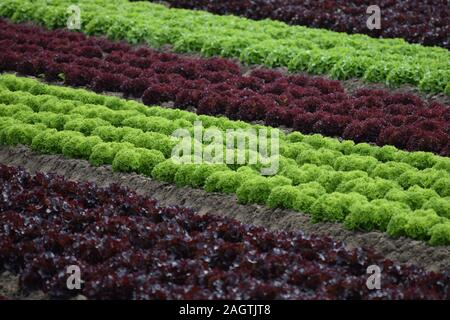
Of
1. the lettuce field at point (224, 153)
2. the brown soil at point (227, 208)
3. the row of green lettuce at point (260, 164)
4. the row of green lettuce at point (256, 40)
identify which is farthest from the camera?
the row of green lettuce at point (256, 40)

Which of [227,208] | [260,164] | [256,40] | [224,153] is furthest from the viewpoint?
[256,40]

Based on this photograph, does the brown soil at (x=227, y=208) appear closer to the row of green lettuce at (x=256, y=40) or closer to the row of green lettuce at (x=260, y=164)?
the row of green lettuce at (x=260, y=164)

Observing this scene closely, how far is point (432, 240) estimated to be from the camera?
42.3 feet

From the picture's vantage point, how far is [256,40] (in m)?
23.0

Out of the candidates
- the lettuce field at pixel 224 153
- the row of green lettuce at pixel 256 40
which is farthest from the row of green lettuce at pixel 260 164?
the row of green lettuce at pixel 256 40

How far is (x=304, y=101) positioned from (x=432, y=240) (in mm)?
6613

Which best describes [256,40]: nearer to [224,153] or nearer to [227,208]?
[224,153]

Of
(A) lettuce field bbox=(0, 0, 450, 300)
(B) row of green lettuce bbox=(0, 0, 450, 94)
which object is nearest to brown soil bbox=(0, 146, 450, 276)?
(A) lettuce field bbox=(0, 0, 450, 300)

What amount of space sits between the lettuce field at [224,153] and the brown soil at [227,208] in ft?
0.09

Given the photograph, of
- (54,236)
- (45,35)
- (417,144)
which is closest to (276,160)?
(417,144)

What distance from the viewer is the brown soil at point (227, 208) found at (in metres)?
13.0

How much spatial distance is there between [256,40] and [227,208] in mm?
8951

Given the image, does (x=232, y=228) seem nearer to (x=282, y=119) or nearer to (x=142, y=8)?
(x=282, y=119)

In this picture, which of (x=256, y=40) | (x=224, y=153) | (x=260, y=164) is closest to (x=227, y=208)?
(x=260, y=164)
